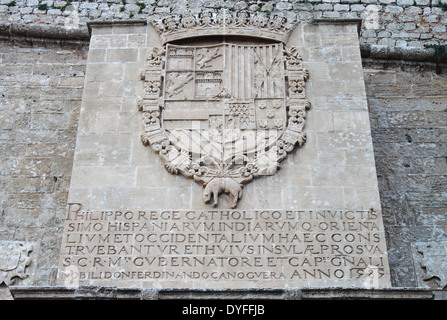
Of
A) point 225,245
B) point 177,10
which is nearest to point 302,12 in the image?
point 177,10

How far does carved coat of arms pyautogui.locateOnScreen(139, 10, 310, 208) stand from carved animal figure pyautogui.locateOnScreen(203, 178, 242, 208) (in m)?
0.01

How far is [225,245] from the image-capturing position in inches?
286

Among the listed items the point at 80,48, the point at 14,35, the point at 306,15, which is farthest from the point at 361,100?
the point at 14,35

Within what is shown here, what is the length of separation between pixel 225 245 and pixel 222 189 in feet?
2.01

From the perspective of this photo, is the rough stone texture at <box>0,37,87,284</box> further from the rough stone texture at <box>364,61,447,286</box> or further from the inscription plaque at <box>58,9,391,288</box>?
the rough stone texture at <box>364,61,447,286</box>

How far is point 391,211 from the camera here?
27.8 feet

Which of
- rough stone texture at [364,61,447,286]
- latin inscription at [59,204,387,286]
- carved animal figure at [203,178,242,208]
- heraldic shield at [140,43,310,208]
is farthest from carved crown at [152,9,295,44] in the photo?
latin inscription at [59,204,387,286]

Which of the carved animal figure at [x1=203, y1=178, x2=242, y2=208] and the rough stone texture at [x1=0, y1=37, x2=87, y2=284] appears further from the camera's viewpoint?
the rough stone texture at [x1=0, y1=37, x2=87, y2=284]

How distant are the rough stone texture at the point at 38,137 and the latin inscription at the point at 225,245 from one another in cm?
95

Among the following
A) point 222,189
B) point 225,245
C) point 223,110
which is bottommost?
point 225,245

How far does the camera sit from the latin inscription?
7.09 metres

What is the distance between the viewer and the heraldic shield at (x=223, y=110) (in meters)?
7.69

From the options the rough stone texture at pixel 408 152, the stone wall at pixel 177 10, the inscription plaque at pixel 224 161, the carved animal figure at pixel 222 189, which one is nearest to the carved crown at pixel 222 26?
the inscription plaque at pixel 224 161

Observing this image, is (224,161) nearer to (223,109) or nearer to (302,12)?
(223,109)
